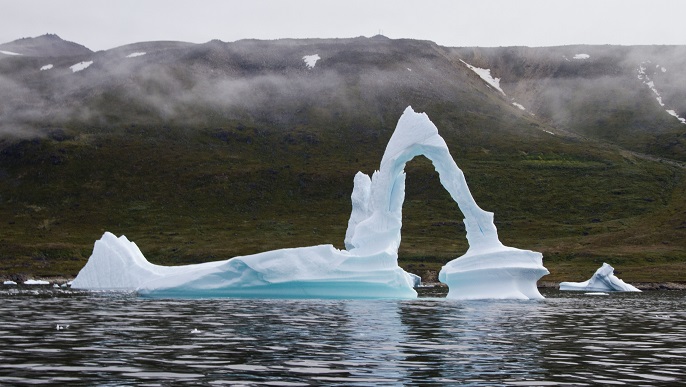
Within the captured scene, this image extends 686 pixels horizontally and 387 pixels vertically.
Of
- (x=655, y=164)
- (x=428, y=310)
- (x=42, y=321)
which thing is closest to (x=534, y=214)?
(x=655, y=164)

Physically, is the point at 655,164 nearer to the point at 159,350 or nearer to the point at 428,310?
the point at 428,310

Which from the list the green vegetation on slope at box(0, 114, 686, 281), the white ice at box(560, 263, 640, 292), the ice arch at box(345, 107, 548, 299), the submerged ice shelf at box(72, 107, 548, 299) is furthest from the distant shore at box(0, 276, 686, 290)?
the ice arch at box(345, 107, 548, 299)

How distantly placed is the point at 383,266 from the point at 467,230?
5963 mm

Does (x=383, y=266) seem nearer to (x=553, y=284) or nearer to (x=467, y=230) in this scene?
(x=467, y=230)

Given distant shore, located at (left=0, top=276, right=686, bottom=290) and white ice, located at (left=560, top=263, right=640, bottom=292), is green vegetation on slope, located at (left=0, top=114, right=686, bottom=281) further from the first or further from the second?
white ice, located at (left=560, top=263, right=640, bottom=292)

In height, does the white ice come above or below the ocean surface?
above

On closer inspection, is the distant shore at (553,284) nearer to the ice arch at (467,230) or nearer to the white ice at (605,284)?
the white ice at (605,284)

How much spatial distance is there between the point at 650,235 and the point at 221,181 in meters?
88.4

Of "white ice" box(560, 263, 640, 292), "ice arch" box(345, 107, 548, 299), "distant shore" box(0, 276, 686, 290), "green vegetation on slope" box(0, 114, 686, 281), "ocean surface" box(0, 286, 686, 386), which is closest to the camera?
"ocean surface" box(0, 286, 686, 386)

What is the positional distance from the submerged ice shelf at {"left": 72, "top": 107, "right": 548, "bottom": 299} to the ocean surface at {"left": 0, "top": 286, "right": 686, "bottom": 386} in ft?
33.4

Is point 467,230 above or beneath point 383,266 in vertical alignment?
above

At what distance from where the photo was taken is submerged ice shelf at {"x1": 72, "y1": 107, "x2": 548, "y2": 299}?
52594mm

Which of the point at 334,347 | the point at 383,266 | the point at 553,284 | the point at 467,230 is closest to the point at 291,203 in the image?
the point at 553,284

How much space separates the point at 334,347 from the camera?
80.5 feet
